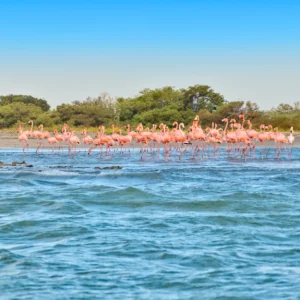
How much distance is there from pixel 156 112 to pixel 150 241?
172ft

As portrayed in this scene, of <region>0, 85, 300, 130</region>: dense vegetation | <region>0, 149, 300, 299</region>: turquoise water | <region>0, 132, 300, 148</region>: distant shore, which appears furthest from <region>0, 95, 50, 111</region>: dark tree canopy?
<region>0, 149, 300, 299</region>: turquoise water

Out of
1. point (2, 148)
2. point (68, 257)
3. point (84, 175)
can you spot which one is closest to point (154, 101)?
point (2, 148)

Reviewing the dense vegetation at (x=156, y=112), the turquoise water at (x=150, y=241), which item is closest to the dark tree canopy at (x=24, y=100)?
the dense vegetation at (x=156, y=112)

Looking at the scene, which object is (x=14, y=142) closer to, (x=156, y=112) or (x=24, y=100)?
(x=156, y=112)

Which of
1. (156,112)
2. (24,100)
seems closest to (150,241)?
(156,112)

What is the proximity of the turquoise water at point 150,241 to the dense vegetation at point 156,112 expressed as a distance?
4163 centimetres

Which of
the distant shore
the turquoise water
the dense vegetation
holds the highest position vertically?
the dense vegetation

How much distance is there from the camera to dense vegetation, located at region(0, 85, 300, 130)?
193ft

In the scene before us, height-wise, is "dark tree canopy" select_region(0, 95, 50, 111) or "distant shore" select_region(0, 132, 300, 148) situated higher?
"dark tree canopy" select_region(0, 95, 50, 111)

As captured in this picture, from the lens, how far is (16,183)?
18125 mm

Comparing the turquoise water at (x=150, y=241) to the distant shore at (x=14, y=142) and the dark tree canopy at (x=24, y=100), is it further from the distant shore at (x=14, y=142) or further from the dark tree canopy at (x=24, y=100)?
the dark tree canopy at (x=24, y=100)

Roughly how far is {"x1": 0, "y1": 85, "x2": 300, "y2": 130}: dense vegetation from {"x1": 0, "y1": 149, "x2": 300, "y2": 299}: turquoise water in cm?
4163

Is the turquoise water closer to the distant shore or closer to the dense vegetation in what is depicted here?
the distant shore

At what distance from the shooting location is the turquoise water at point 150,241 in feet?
24.5
